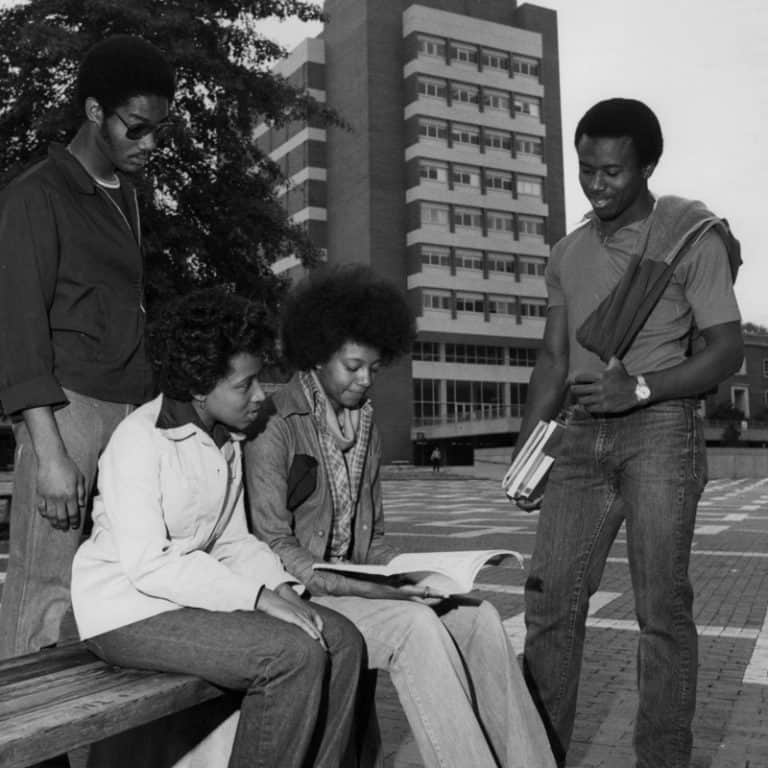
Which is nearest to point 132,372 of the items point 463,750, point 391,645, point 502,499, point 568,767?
point 391,645

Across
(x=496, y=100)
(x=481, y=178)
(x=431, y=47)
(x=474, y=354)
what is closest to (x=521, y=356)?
(x=474, y=354)

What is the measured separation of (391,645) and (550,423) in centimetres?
96

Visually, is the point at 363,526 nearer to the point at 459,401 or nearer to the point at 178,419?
the point at 178,419

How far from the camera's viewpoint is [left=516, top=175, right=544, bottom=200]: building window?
56.7m

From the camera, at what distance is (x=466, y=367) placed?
5591 cm

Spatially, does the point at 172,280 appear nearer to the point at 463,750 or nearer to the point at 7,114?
the point at 7,114

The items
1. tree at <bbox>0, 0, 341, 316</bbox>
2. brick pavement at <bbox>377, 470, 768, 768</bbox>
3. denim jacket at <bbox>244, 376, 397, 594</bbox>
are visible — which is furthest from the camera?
tree at <bbox>0, 0, 341, 316</bbox>

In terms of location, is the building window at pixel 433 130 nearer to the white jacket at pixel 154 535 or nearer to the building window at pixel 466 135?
the building window at pixel 466 135

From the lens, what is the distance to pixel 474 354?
56.4 meters

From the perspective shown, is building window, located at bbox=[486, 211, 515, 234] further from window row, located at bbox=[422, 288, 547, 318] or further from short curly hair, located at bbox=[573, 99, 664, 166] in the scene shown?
short curly hair, located at bbox=[573, 99, 664, 166]

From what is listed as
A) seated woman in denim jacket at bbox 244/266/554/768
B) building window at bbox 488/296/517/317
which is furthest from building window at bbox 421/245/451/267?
seated woman in denim jacket at bbox 244/266/554/768

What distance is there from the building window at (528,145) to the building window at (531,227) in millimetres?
3786

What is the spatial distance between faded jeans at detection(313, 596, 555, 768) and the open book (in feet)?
0.28

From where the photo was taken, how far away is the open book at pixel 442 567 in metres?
2.43
